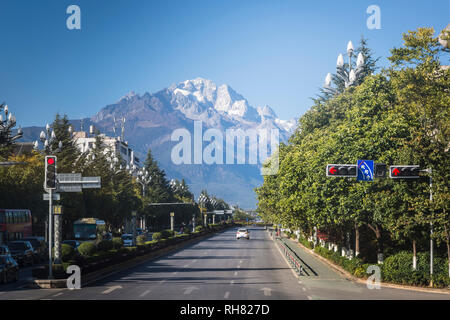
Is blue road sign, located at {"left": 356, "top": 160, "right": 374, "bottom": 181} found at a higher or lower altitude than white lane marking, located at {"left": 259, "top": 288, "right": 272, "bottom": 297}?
higher

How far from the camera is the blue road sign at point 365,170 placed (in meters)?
31.5

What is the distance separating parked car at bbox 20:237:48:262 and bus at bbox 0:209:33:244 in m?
1.63

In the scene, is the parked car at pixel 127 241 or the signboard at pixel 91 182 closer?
the signboard at pixel 91 182

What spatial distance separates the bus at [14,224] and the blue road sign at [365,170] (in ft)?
108

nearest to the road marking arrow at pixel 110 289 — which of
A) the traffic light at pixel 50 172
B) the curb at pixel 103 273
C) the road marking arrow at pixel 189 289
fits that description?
the curb at pixel 103 273

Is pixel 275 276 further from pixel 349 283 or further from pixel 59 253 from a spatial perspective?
pixel 59 253

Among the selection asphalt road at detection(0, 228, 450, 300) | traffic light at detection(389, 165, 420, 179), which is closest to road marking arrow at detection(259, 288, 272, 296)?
asphalt road at detection(0, 228, 450, 300)

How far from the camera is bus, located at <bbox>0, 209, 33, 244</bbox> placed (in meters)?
53.7

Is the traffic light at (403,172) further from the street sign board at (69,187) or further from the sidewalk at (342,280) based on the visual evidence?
the street sign board at (69,187)

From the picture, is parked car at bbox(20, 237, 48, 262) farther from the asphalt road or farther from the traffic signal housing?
the traffic signal housing

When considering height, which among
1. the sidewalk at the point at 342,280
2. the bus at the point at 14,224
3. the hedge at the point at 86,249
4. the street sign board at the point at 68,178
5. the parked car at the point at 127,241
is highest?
the street sign board at the point at 68,178
